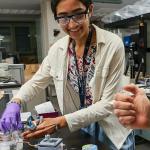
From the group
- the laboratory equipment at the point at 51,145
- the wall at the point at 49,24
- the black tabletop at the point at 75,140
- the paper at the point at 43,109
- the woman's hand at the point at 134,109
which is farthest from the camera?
the wall at the point at 49,24

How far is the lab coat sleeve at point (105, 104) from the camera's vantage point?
1361 mm

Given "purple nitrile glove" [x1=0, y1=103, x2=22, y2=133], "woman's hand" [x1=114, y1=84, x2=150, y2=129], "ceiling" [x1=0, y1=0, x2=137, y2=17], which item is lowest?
"purple nitrile glove" [x1=0, y1=103, x2=22, y2=133]

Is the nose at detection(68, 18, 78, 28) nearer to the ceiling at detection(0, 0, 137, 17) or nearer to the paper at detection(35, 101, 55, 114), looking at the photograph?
the paper at detection(35, 101, 55, 114)

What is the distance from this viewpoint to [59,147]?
1.19 meters

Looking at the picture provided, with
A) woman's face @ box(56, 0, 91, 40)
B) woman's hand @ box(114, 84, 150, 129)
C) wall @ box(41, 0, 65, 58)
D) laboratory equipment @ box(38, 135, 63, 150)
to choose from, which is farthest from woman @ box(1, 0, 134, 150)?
wall @ box(41, 0, 65, 58)

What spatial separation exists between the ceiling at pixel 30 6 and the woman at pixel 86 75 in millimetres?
5268

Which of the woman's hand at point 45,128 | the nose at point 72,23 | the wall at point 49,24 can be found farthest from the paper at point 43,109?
the wall at point 49,24

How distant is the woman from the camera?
4.52 feet

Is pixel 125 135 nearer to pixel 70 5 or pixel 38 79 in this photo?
pixel 38 79

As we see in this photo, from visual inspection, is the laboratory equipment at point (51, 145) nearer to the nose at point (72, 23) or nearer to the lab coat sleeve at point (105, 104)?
the lab coat sleeve at point (105, 104)

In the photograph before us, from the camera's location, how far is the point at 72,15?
1415 mm

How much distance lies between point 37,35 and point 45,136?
25.7 ft

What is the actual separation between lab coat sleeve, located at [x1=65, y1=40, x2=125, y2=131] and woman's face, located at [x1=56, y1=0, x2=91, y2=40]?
9.1 inches

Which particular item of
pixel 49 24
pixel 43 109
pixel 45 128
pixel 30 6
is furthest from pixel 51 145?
pixel 30 6
